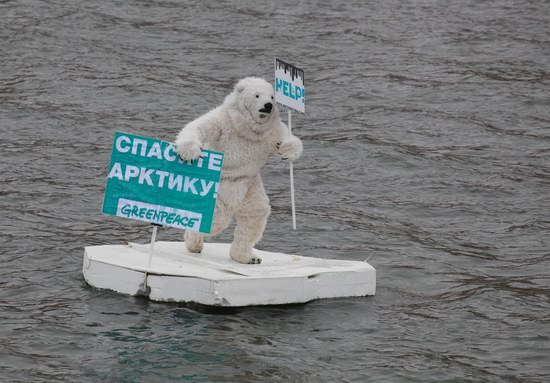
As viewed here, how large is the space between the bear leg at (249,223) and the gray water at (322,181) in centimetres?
83

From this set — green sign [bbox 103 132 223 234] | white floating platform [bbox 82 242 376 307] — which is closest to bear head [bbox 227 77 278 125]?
green sign [bbox 103 132 223 234]

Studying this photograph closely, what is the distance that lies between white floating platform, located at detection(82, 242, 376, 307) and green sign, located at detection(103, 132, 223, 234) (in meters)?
0.49

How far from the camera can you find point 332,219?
50.4 ft

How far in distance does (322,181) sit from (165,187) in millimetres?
5498

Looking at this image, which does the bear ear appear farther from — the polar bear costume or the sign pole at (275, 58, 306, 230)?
the sign pole at (275, 58, 306, 230)

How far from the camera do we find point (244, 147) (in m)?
12.2

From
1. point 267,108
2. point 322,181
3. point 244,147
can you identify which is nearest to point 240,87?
point 267,108

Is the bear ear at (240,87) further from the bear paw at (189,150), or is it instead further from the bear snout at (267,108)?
the bear paw at (189,150)

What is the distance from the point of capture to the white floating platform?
1148cm

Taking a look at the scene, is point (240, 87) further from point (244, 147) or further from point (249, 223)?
point (249, 223)

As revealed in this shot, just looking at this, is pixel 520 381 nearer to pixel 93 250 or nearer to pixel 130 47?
pixel 93 250

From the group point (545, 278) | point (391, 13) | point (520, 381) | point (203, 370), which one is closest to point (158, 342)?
point (203, 370)

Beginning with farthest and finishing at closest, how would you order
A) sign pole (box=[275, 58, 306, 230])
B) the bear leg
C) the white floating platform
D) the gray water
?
sign pole (box=[275, 58, 306, 230]) < the bear leg < the white floating platform < the gray water

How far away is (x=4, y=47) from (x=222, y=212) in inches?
424
